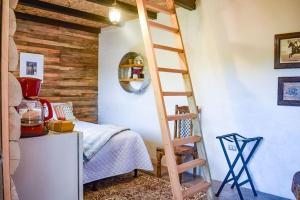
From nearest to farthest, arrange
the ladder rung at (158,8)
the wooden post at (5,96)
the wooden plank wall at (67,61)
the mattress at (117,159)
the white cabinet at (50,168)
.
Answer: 1. the wooden post at (5,96)
2. the white cabinet at (50,168)
3. the ladder rung at (158,8)
4. the mattress at (117,159)
5. the wooden plank wall at (67,61)

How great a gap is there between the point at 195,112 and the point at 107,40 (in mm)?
3078

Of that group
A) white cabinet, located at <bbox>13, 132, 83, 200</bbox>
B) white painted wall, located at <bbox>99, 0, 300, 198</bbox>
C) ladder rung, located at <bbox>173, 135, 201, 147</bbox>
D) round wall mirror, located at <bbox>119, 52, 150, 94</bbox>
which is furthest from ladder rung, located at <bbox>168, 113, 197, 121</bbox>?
round wall mirror, located at <bbox>119, 52, 150, 94</bbox>

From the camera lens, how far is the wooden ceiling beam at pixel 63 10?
3900 millimetres

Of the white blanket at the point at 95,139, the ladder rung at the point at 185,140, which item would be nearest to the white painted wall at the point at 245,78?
the ladder rung at the point at 185,140

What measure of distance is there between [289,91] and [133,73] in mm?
2618

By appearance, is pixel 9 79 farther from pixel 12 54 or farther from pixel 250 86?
pixel 250 86

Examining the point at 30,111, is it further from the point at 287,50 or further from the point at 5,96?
the point at 287,50

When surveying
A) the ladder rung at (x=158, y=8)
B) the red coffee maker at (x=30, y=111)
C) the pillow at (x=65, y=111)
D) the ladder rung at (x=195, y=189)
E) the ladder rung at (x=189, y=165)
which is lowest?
the ladder rung at (x=195, y=189)

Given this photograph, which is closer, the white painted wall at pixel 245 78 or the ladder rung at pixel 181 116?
the ladder rung at pixel 181 116

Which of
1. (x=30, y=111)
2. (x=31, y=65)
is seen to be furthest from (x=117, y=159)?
(x=31, y=65)

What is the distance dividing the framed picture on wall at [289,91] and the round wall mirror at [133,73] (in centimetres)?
215

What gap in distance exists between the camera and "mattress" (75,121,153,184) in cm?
334

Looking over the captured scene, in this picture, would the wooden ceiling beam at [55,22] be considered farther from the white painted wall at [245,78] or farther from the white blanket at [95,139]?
the white blanket at [95,139]

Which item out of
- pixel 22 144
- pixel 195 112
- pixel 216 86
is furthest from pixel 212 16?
pixel 22 144
